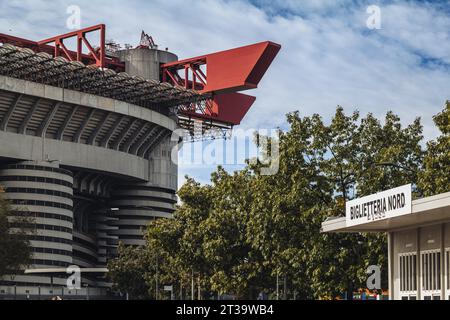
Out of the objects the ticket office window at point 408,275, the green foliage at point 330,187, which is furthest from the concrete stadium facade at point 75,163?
the ticket office window at point 408,275

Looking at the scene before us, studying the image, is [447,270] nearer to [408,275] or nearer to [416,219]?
[416,219]

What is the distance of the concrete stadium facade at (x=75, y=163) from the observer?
154125mm

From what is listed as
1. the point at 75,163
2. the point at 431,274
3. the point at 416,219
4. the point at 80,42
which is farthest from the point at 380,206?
the point at 75,163

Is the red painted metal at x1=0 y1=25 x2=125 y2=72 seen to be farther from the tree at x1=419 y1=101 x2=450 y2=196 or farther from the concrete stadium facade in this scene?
the tree at x1=419 y1=101 x2=450 y2=196

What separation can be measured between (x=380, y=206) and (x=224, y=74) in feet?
353

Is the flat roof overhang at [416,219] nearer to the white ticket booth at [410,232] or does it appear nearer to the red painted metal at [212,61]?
the white ticket booth at [410,232]

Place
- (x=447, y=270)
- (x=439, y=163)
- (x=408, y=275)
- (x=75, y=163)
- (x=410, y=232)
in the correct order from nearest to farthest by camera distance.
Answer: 1. (x=447, y=270)
2. (x=410, y=232)
3. (x=408, y=275)
4. (x=439, y=163)
5. (x=75, y=163)

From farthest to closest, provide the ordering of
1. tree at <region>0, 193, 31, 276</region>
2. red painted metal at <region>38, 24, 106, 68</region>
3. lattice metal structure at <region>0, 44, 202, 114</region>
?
red painted metal at <region>38, 24, 106, 68</region> → lattice metal structure at <region>0, 44, 202, 114</region> → tree at <region>0, 193, 31, 276</region>

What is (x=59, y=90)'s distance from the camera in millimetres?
152750

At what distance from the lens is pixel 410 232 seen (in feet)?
171

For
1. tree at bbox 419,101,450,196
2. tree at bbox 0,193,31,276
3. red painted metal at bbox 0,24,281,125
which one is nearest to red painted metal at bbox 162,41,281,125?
red painted metal at bbox 0,24,281,125

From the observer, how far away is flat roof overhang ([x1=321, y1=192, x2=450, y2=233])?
137ft

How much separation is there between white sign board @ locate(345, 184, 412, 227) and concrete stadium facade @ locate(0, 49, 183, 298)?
3771 inches
